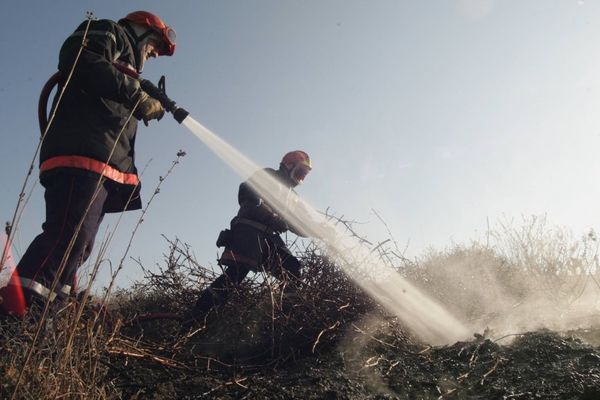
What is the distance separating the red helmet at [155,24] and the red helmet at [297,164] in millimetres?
2028

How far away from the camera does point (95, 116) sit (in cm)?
239

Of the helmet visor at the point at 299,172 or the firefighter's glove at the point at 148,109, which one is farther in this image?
the helmet visor at the point at 299,172

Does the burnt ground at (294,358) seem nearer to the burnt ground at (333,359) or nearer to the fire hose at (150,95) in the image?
the burnt ground at (333,359)

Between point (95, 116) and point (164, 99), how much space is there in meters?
0.57

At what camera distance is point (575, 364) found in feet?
6.89

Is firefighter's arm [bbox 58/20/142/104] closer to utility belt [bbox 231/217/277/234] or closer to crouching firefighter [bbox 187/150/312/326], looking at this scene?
crouching firefighter [bbox 187/150/312/326]

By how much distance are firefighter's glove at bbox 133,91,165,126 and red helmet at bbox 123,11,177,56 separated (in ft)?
2.01

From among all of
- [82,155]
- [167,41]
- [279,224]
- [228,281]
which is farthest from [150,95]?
[279,224]

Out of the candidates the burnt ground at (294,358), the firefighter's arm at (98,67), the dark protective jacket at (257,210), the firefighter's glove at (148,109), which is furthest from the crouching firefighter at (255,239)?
the firefighter's arm at (98,67)

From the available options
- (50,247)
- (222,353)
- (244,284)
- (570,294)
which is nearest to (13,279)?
(50,247)

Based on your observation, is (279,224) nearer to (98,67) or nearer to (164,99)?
(164,99)

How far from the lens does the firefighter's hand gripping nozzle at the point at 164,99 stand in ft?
9.32

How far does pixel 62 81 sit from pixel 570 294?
516 cm

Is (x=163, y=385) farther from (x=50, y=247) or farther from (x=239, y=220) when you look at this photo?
(x=239, y=220)
